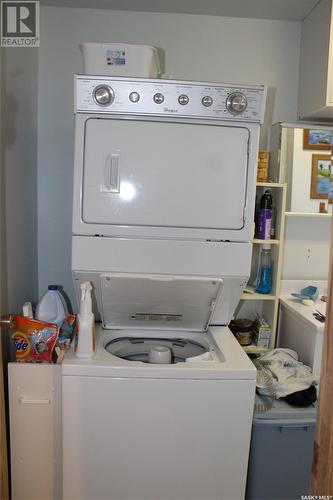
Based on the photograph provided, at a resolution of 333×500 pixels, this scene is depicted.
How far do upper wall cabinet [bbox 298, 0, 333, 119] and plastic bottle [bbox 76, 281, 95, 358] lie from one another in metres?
1.73

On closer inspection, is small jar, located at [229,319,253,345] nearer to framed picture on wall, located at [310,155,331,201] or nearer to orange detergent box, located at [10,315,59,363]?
framed picture on wall, located at [310,155,331,201]

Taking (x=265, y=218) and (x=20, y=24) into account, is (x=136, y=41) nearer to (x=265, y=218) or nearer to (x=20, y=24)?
(x=20, y=24)

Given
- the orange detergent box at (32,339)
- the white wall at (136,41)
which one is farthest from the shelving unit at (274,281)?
the orange detergent box at (32,339)

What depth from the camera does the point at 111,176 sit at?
177cm

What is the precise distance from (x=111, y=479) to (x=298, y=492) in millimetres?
1012

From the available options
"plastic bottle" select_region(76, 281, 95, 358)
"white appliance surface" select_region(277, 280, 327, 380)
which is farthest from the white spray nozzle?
"white appliance surface" select_region(277, 280, 327, 380)

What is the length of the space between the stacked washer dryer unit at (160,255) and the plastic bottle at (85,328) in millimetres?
53

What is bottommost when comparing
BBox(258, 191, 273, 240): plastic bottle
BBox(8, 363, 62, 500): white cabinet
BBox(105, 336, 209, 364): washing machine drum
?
BBox(8, 363, 62, 500): white cabinet

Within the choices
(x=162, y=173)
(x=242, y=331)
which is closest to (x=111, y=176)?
(x=162, y=173)

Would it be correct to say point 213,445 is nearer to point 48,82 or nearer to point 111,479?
point 111,479

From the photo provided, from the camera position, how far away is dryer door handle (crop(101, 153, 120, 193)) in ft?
5.80

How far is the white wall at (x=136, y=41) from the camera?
2.54m

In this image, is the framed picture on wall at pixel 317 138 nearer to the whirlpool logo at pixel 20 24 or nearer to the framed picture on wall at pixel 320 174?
the framed picture on wall at pixel 320 174

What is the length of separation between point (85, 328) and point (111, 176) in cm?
70
